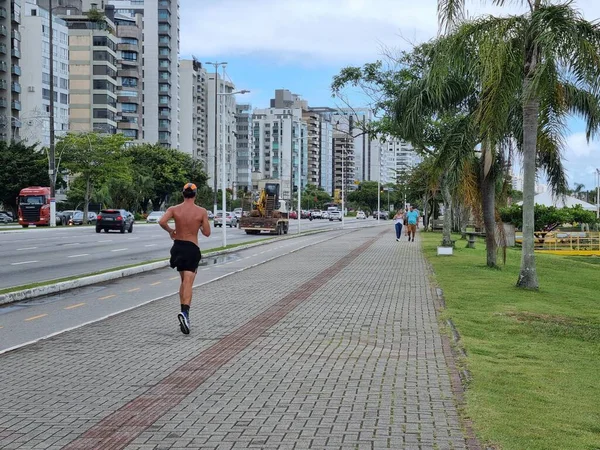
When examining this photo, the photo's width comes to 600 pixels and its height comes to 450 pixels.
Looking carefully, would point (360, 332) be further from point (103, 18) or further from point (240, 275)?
point (103, 18)

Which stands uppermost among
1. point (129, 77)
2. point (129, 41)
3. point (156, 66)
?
point (129, 41)

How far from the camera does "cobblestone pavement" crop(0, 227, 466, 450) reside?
5465mm

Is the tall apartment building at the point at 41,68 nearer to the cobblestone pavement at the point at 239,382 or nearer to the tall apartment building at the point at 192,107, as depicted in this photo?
the tall apartment building at the point at 192,107

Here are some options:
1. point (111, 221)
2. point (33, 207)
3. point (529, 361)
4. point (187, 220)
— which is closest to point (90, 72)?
point (33, 207)

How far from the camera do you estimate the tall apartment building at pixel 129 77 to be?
11975cm

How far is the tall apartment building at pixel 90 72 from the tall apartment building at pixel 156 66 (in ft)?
69.3

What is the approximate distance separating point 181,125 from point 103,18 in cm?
4330

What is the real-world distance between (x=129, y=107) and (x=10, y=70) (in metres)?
35.0

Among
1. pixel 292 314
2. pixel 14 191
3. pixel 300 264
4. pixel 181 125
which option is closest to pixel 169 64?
pixel 181 125

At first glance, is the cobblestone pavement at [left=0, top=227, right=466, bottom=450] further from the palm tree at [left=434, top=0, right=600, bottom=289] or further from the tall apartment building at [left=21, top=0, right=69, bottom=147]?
the tall apartment building at [left=21, top=0, right=69, bottom=147]

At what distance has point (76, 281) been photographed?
52.4 ft

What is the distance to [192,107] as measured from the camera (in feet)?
486

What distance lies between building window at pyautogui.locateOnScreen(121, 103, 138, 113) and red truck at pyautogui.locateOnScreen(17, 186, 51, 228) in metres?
66.1

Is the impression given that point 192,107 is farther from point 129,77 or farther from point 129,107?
point 129,107
